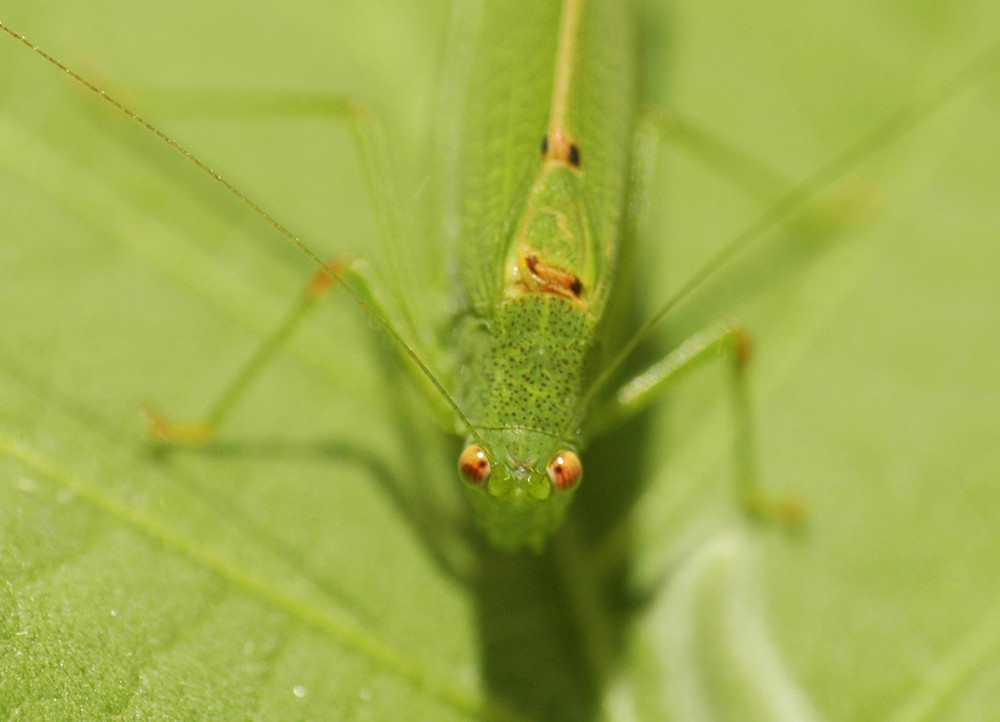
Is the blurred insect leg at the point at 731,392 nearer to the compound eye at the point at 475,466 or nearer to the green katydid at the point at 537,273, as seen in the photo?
the green katydid at the point at 537,273

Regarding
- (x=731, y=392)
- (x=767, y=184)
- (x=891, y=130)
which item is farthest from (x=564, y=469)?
(x=891, y=130)

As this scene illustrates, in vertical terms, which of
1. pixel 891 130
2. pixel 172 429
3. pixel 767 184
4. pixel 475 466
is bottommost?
pixel 172 429

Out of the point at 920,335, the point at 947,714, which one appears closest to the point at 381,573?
the point at 947,714

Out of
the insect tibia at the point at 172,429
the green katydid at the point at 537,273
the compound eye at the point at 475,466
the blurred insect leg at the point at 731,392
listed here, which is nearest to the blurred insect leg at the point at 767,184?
the green katydid at the point at 537,273

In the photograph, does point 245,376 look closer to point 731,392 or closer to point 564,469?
point 564,469

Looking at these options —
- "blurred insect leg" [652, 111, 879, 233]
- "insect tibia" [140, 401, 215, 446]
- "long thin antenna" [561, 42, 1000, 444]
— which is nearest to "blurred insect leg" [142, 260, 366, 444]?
"insect tibia" [140, 401, 215, 446]
